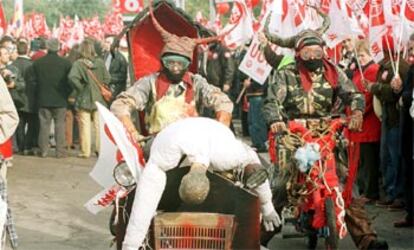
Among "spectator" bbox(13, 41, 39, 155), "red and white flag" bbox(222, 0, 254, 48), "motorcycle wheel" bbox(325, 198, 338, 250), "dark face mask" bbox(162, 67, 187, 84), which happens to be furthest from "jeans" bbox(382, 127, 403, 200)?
"spectator" bbox(13, 41, 39, 155)

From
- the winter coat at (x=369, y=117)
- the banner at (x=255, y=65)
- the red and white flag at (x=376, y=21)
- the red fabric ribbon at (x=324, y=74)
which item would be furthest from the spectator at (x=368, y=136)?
the red fabric ribbon at (x=324, y=74)

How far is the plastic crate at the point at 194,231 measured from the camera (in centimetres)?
669

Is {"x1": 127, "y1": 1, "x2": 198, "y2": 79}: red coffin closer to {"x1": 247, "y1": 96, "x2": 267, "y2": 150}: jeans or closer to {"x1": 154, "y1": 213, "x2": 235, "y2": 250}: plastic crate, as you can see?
{"x1": 154, "y1": 213, "x2": 235, "y2": 250}: plastic crate

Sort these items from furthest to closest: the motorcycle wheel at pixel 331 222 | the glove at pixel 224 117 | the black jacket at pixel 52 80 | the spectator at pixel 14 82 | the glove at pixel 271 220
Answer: the black jacket at pixel 52 80 → the spectator at pixel 14 82 → the motorcycle wheel at pixel 331 222 → the glove at pixel 224 117 → the glove at pixel 271 220

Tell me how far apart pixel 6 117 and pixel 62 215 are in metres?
3.95

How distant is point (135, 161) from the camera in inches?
277

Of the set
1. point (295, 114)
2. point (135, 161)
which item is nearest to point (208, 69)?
point (295, 114)

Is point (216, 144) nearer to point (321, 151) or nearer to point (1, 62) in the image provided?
point (321, 151)

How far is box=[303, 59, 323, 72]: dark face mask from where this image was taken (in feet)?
29.2

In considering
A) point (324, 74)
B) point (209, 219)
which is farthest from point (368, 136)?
point (209, 219)

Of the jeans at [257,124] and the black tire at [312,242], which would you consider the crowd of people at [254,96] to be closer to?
the jeans at [257,124]

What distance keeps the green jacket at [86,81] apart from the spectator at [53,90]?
264mm

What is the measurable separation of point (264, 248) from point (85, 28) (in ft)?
66.0

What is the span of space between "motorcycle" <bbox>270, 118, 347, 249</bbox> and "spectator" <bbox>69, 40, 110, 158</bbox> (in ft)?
28.8
